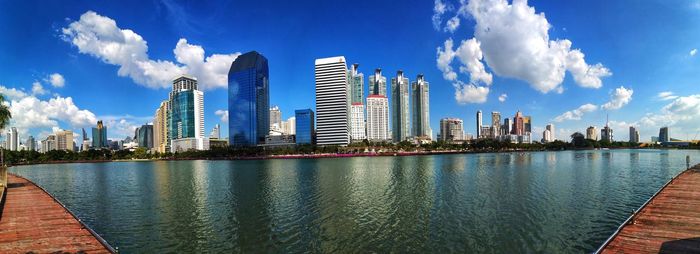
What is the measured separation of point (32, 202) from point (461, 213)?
41728 millimetres

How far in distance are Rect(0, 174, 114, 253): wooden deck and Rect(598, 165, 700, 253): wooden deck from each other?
2765cm

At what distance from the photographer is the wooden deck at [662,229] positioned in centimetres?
1819

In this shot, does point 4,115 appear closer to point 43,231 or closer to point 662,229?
point 43,231

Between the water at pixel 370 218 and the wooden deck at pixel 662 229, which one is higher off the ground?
the wooden deck at pixel 662 229

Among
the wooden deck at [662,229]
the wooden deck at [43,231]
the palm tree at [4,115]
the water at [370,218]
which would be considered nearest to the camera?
the wooden deck at [662,229]

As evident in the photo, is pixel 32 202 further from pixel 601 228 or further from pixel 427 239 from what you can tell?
pixel 601 228

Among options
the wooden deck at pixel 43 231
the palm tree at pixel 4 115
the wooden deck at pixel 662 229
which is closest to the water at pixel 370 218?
the wooden deck at pixel 662 229

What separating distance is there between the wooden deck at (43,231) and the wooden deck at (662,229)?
27.7 metres

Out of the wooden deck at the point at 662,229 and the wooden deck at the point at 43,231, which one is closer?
the wooden deck at the point at 662,229

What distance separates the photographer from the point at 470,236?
26156 millimetres

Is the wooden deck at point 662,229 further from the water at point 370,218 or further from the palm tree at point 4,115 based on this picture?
the palm tree at point 4,115

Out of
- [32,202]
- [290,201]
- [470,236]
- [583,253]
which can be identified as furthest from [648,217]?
[32,202]

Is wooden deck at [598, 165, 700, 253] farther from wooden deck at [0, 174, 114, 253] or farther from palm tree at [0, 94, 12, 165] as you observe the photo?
palm tree at [0, 94, 12, 165]

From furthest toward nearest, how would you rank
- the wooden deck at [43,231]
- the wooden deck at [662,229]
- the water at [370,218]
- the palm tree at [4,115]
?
the palm tree at [4,115] < the water at [370,218] < the wooden deck at [43,231] < the wooden deck at [662,229]
